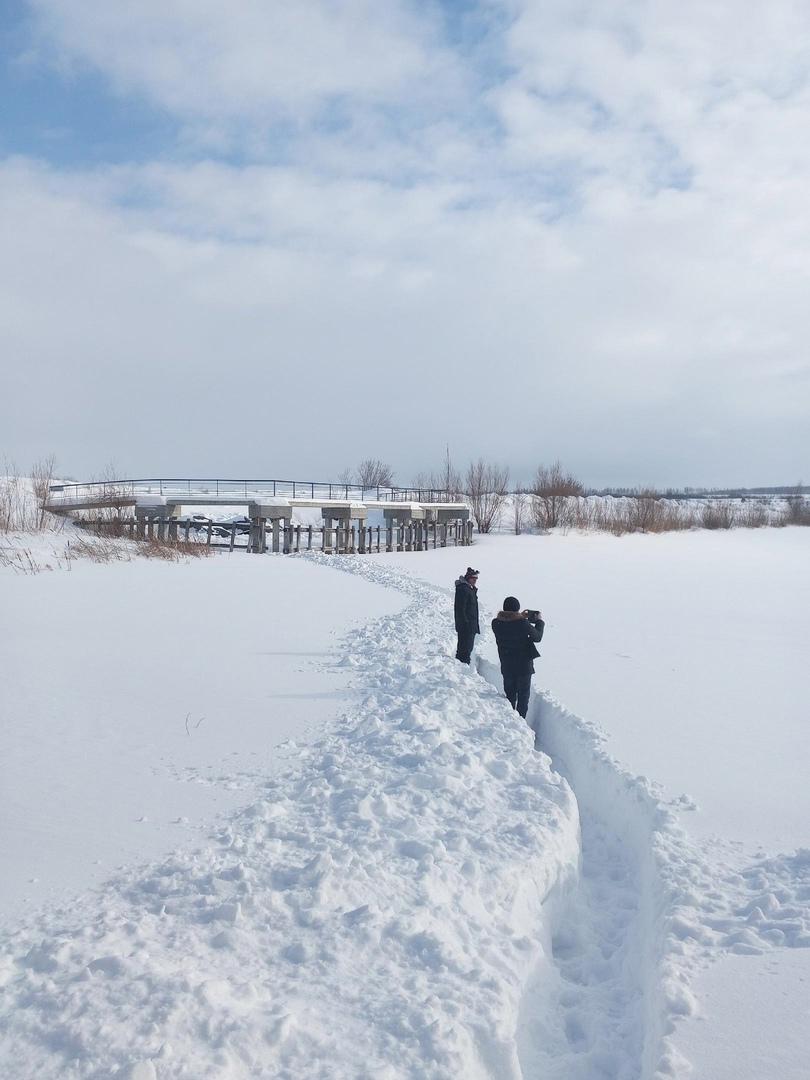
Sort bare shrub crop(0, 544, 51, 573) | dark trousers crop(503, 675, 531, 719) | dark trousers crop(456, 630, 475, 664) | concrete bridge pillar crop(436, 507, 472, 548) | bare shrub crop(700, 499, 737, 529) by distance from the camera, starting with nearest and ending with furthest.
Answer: dark trousers crop(503, 675, 531, 719) → dark trousers crop(456, 630, 475, 664) → bare shrub crop(0, 544, 51, 573) → concrete bridge pillar crop(436, 507, 472, 548) → bare shrub crop(700, 499, 737, 529)

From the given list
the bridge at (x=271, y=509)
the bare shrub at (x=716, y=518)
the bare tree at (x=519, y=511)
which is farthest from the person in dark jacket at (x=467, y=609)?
the bare shrub at (x=716, y=518)

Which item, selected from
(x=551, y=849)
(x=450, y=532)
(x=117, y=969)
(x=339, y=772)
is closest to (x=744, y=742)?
(x=551, y=849)

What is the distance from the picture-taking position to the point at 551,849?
492 cm

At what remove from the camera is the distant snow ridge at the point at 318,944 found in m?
2.91

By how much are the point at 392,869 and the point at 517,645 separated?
13.0 feet

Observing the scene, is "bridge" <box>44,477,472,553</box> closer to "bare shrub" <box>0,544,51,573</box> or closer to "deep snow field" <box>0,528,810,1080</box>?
"bare shrub" <box>0,544,51,573</box>

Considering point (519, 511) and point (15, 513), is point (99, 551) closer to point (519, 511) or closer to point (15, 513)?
point (15, 513)

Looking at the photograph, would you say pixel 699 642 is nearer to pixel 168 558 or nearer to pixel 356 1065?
pixel 356 1065

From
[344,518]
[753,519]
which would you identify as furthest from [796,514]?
[344,518]

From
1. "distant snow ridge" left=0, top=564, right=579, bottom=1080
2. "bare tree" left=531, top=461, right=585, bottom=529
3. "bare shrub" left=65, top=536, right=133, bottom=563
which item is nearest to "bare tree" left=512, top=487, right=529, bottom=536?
"bare tree" left=531, top=461, right=585, bottom=529

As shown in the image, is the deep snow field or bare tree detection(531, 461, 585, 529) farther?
bare tree detection(531, 461, 585, 529)

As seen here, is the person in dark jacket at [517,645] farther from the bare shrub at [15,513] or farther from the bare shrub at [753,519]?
the bare shrub at [753,519]

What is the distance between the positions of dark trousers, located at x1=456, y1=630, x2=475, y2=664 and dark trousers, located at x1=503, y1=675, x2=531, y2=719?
1.62 meters

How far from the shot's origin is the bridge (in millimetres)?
32156
